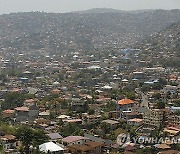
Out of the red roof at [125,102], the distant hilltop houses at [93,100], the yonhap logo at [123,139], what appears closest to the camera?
the distant hilltop houses at [93,100]

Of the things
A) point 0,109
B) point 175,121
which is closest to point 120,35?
point 0,109

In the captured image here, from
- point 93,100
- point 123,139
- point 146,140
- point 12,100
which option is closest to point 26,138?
point 123,139

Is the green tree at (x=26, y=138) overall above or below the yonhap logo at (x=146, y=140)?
above

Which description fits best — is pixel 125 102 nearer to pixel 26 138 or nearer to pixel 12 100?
pixel 12 100

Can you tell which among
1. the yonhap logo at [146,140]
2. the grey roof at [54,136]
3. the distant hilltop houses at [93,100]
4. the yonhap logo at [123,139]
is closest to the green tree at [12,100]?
the distant hilltop houses at [93,100]

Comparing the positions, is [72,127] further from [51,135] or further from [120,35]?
[120,35]

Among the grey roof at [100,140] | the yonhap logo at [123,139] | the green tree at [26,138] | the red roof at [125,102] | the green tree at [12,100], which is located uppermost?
the green tree at [26,138]

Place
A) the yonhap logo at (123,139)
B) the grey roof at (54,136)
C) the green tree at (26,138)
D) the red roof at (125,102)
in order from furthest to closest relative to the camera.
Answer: the red roof at (125,102) → the yonhap logo at (123,139) → the grey roof at (54,136) → the green tree at (26,138)

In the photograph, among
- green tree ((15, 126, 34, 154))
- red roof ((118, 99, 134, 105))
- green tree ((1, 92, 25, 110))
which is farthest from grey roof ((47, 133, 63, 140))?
green tree ((1, 92, 25, 110))

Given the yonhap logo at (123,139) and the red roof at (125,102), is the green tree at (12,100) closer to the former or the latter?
the red roof at (125,102)

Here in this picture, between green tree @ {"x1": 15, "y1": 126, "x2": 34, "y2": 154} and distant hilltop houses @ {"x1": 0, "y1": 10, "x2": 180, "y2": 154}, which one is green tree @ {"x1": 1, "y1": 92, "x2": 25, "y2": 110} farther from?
green tree @ {"x1": 15, "y1": 126, "x2": 34, "y2": 154}

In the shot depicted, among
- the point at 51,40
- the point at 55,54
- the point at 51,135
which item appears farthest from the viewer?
the point at 51,40
